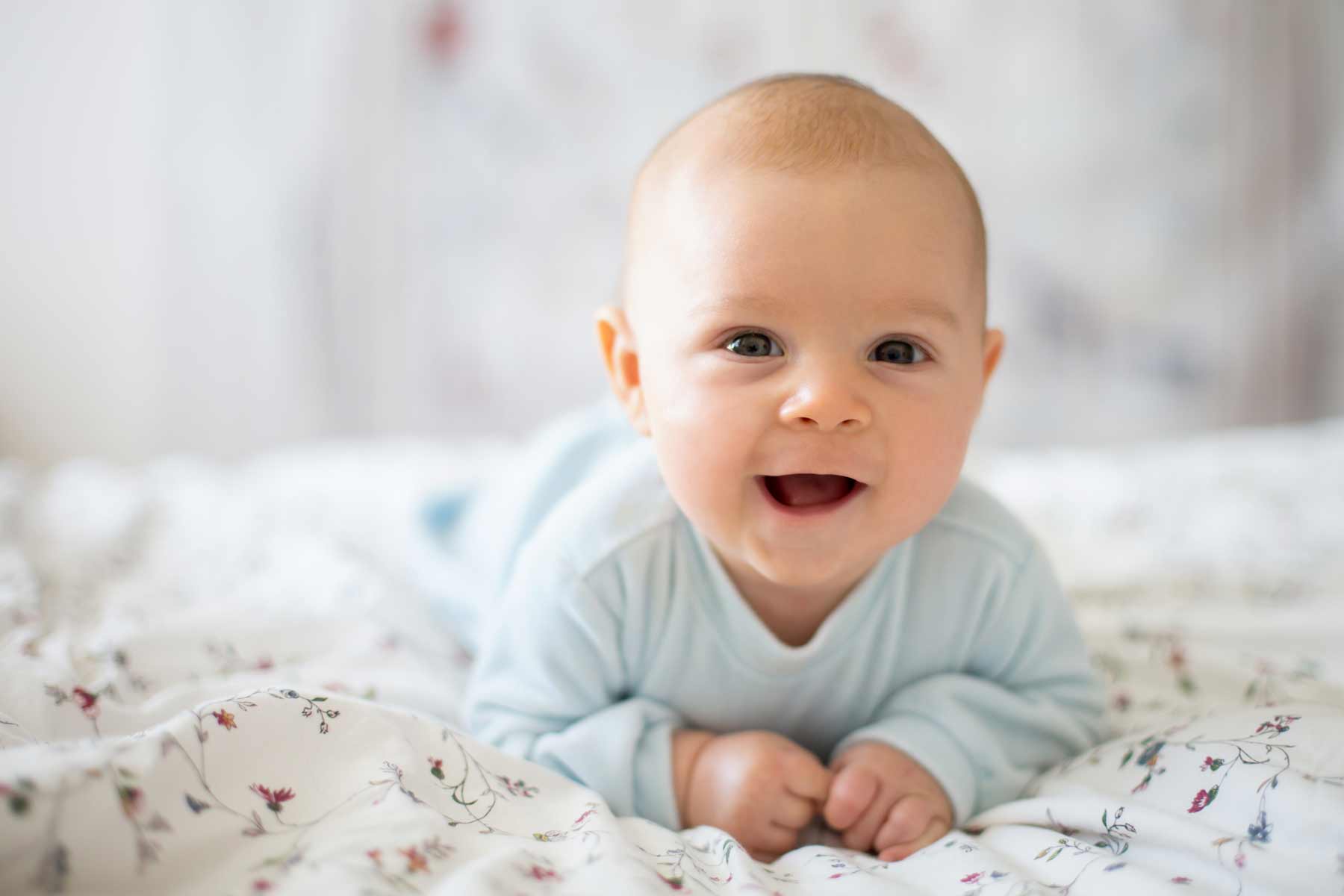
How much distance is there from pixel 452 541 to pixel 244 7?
1723 millimetres

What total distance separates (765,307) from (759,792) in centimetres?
38

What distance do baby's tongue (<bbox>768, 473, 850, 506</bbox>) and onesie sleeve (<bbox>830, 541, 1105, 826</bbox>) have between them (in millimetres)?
225

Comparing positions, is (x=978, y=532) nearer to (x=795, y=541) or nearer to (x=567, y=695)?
(x=795, y=541)

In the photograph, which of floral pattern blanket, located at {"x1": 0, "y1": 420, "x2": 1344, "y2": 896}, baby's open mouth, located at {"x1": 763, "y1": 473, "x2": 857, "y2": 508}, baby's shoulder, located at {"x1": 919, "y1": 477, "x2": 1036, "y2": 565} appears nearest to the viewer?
floral pattern blanket, located at {"x1": 0, "y1": 420, "x2": 1344, "y2": 896}

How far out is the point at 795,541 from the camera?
793 mm

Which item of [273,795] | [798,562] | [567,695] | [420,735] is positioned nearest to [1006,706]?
[798,562]

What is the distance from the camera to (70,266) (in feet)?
8.55

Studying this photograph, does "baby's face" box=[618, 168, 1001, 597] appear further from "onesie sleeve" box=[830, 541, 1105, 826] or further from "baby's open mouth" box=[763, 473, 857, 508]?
"onesie sleeve" box=[830, 541, 1105, 826]

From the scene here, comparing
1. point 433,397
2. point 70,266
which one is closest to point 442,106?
point 433,397

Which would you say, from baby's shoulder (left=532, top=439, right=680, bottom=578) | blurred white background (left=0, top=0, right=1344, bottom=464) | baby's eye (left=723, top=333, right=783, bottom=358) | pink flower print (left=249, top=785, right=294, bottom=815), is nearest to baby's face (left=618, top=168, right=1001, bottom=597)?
baby's eye (left=723, top=333, right=783, bottom=358)

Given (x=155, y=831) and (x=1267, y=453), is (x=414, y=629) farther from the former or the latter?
(x=1267, y=453)

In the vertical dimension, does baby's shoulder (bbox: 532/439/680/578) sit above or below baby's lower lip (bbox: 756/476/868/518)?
below

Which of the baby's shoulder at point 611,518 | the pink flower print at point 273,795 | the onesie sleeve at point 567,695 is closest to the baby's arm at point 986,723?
the onesie sleeve at point 567,695

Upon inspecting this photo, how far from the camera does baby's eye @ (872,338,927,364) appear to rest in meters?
0.79
